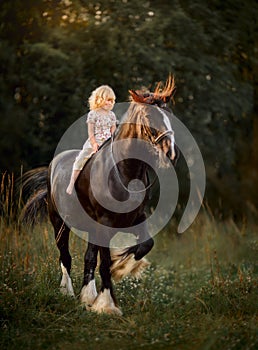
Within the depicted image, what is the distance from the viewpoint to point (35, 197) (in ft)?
21.3

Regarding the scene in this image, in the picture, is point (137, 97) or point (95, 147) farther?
point (95, 147)

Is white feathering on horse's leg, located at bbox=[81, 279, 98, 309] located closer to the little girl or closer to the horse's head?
the little girl

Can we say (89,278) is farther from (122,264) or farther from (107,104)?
(107,104)

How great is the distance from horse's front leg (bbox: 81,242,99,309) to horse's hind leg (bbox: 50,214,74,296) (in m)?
0.26

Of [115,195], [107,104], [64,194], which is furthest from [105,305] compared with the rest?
[107,104]

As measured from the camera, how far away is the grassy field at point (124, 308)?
4953mm

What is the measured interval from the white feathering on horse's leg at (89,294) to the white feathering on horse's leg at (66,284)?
0.18 metres

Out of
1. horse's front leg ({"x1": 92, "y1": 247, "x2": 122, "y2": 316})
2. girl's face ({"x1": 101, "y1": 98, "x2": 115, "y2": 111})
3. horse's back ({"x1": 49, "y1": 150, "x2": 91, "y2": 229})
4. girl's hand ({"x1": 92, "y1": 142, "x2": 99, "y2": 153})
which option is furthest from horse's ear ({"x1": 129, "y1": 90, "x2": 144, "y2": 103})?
horse's front leg ({"x1": 92, "y1": 247, "x2": 122, "y2": 316})

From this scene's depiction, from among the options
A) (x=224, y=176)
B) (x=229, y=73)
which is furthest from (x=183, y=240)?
(x=229, y=73)

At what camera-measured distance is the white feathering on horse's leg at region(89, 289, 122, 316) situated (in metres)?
5.57

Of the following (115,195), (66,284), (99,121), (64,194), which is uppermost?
(99,121)

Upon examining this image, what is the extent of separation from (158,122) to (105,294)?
165 centimetres

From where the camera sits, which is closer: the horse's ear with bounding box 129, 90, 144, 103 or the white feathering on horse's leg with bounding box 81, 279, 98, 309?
the horse's ear with bounding box 129, 90, 144, 103

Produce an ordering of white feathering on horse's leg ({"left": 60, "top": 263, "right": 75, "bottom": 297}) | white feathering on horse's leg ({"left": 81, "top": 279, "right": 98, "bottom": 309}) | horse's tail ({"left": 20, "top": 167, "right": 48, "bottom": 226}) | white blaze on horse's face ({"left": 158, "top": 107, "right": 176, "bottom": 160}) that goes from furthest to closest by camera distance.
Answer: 1. horse's tail ({"left": 20, "top": 167, "right": 48, "bottom": 226})
2. white feathering on horse's leg ({"left": 60, "top": 263, "right": 75, "bottom": 297})
3. white feathering on horse's leg ({"left": 81, "top": 279, "right": 98, "bottom": 309})
4. white blaze on horse's face ({"left": 158, "top": 107, "right": 176, "bottom": 160})
